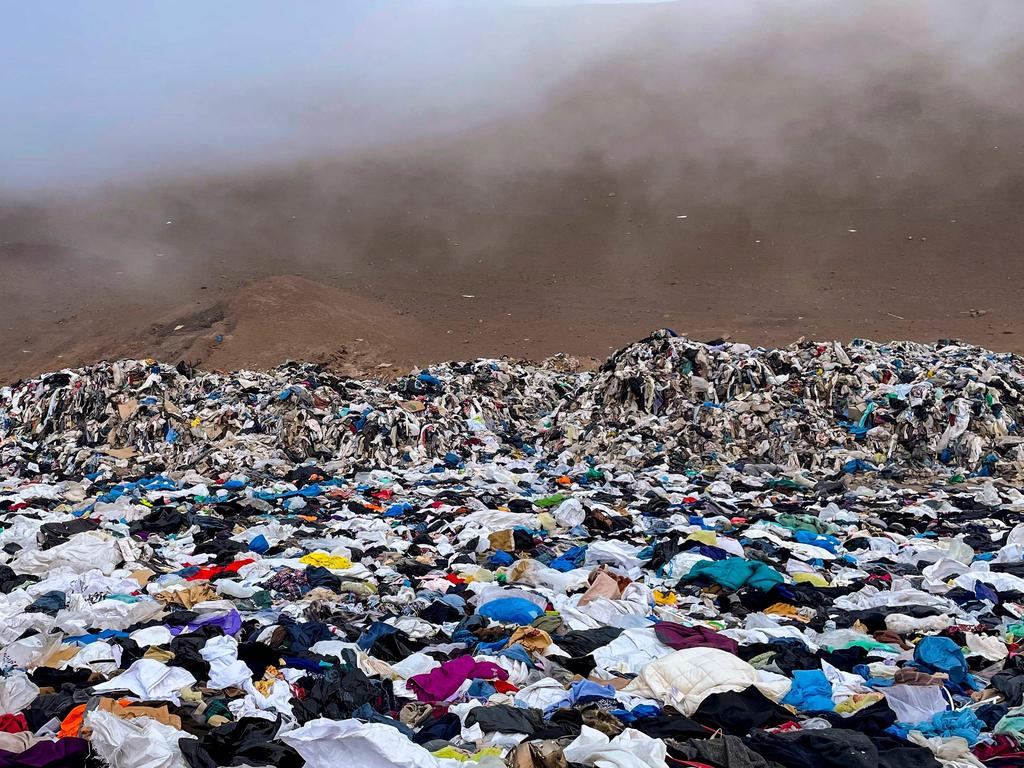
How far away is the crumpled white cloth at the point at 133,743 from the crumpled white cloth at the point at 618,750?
4.32 ft

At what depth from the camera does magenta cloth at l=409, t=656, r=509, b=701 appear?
3.58 metres

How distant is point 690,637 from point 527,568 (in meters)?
1.34

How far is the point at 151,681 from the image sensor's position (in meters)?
3.56

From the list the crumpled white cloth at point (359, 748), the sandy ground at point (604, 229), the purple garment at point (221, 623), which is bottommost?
the purple garment at point (221, 623)

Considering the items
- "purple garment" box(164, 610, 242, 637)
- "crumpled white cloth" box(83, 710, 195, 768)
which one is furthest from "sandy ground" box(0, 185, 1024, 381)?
"crumpled white cloth" box(83, 710, 195, 768)

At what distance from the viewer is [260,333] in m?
19.5

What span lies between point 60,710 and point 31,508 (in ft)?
14.7

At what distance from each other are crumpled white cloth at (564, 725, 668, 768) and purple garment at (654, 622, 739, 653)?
3.65 feet

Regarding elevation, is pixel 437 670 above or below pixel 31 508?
above

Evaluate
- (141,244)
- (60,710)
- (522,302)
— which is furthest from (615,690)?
(141,244)

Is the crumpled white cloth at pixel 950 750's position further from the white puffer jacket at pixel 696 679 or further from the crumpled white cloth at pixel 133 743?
the crumpled white cloth at pixel 133 743

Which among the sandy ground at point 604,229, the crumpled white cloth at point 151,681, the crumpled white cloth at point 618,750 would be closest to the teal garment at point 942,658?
the crumpled white cloth at point 618,750

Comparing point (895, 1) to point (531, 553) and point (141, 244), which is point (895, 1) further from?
point (531, 553)

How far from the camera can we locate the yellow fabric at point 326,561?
5.43 m
